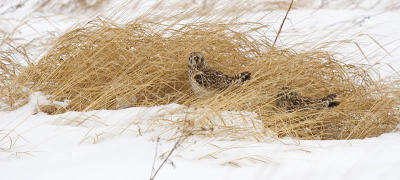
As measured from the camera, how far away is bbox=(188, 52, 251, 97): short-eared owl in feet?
10.9

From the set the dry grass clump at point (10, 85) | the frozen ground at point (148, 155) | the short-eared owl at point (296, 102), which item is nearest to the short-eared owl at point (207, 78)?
the short-eared owl at point (296, 102)

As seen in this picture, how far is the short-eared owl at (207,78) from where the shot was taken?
3.32m

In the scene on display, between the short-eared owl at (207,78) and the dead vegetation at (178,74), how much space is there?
7 centimetres

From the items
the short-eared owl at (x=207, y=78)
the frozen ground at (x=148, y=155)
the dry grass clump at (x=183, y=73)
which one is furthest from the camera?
the dry grass clump at (x=183, y=73)

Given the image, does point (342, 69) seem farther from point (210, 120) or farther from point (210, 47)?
point (210, 120)

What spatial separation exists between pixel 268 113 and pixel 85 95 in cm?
145

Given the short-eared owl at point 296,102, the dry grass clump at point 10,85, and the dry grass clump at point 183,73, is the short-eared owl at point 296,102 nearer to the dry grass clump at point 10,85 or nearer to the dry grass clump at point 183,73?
the dry grass clump at point 183,73

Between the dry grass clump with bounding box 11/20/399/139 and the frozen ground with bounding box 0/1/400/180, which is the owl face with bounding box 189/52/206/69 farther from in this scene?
the frozen ground with bounding box 0/1/400/180

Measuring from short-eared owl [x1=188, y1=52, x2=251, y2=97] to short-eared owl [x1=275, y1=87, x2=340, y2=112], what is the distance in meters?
0.30

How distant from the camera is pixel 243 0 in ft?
16.2

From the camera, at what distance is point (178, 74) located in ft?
12.5

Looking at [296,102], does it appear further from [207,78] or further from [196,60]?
[196,60]

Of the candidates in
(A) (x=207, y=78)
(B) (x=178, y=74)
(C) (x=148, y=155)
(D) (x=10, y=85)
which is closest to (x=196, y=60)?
(A) (x=207, y=78)

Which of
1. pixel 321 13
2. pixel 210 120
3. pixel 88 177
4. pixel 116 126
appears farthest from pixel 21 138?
pixel 321 13
